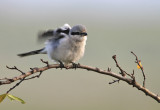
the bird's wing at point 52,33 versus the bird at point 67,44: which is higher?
the bird's wing at point 52,33

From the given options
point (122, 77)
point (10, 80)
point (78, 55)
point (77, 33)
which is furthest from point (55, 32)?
point (10, 80)

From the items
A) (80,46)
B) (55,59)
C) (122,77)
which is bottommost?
(55,59)

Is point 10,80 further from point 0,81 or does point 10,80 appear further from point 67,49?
point 67,49

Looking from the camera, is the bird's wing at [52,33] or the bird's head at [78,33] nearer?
the bird's wing at [52,33]

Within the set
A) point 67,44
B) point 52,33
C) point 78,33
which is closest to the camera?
point 52,33

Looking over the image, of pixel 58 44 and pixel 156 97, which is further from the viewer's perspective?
pixel 58 44

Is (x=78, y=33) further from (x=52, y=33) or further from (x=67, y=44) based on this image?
(x=52, y=33)

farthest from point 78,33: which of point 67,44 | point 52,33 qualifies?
point 52,33

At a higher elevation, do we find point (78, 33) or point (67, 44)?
point (78, 33)

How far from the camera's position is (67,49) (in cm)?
392

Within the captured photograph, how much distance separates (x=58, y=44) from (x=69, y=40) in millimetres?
176

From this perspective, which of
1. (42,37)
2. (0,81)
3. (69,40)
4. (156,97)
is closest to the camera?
(0,81)

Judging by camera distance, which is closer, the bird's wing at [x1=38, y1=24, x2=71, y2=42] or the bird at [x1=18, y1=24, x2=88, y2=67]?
the bird's wing at [x1=38, y1=24, x2=71, y2=42]

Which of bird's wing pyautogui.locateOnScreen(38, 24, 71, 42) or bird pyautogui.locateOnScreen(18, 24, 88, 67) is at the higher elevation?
bird's wing pyautogui.locateOnScreen(38, 24, 71, 42)
